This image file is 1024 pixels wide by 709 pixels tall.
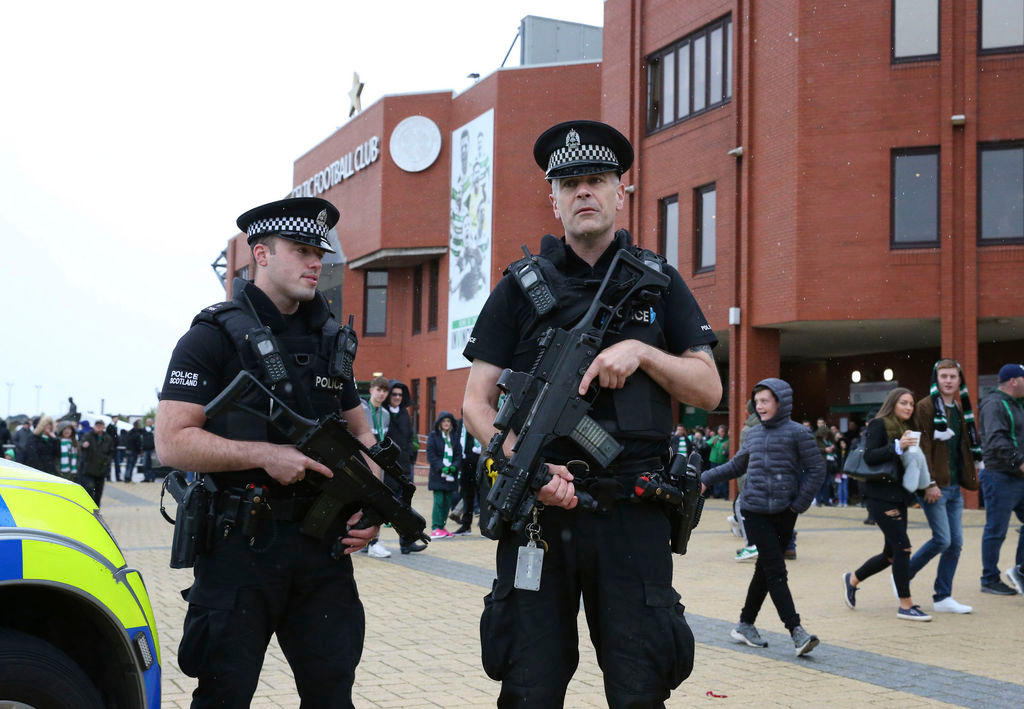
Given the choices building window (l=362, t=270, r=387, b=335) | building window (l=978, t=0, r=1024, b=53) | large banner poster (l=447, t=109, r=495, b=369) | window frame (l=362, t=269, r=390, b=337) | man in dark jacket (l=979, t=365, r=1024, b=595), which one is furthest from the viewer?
building window (l=362, t=270, r=387, b=335)

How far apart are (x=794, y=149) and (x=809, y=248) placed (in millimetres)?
2041

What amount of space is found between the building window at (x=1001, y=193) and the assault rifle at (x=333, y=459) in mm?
20609

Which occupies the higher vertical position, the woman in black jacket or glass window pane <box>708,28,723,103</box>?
glass window pane <box>708,28,723,103</box>

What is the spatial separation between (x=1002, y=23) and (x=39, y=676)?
898 inches

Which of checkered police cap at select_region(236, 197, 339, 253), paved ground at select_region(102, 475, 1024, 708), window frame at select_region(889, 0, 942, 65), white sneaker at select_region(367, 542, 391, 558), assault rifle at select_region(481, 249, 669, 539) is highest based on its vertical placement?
window frame at select_region(889, 0, 942, 65)

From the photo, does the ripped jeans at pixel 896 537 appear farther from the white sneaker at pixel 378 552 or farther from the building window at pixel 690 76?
the building window at pixel 690 76

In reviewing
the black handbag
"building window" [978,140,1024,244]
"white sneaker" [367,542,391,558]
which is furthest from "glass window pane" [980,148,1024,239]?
the black handbag

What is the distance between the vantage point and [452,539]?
49.6 ft

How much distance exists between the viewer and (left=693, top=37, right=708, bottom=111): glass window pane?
25.9m

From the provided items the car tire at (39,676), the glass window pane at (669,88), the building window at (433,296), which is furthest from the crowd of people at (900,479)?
the building window at (433,296)

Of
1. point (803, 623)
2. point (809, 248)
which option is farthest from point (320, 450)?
point (809, 248)

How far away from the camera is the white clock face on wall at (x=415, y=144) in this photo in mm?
37719

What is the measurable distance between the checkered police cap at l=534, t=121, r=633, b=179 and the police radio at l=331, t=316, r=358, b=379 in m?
0.94

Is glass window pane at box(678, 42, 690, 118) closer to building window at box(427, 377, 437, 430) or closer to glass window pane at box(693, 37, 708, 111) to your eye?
glass window pane at box(693, 37, 708, 111)
